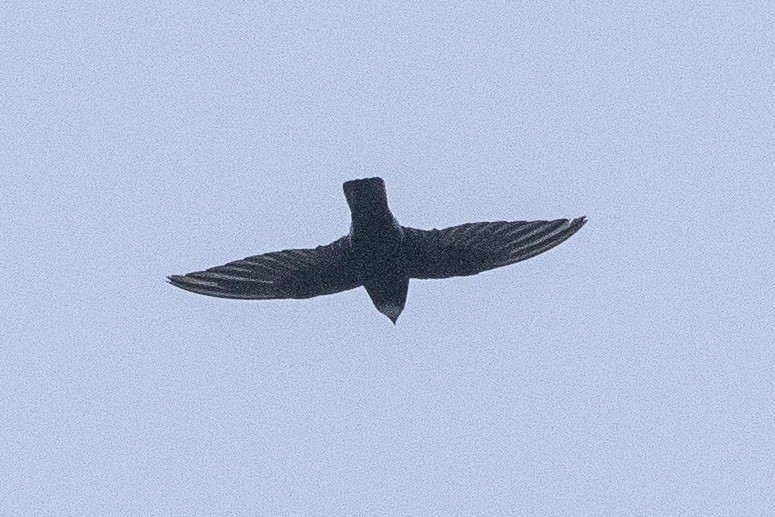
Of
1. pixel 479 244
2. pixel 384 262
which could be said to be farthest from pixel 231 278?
pixel 479 244

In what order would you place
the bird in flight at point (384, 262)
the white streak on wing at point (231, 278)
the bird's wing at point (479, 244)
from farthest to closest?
the white streak on wing at point (231, 278) → the bird's wing at point (479, 244) → the bird in flight at point (384, 262)

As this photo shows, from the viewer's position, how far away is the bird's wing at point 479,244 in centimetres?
1753

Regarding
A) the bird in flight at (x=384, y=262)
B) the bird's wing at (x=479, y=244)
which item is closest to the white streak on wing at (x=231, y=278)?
the bird in flight at (x=384, y=262)

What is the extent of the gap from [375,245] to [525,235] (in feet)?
5.54

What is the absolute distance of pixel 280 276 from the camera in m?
17.9

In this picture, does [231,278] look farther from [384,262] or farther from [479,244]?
[479,244]

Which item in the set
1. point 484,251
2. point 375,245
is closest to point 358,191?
point 375,245

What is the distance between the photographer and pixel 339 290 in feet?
58.2

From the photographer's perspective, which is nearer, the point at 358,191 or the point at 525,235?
the point at 358,191

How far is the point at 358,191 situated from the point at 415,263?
115cm

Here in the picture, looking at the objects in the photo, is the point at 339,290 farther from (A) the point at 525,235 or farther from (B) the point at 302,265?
(A) the point at 525,235

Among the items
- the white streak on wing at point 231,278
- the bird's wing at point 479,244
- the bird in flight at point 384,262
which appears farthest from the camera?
the white streak on wing at point 231,278

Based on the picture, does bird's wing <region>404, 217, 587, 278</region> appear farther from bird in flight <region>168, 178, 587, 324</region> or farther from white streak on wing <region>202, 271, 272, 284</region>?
white streak on wing <region>202, 271, 272, 284</region>

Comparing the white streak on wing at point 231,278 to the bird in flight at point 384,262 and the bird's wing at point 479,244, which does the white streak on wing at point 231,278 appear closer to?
the bird in flight at point 384,262
